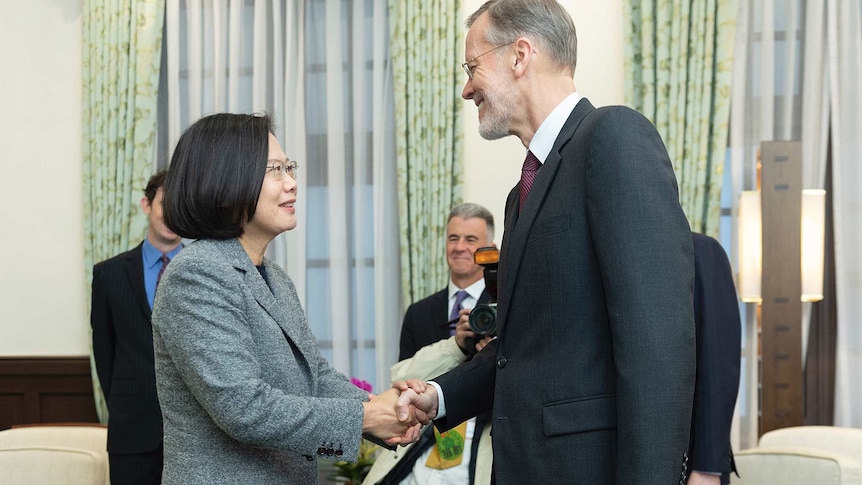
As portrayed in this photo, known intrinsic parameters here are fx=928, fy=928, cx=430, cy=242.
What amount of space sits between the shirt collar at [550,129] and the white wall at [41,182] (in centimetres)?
426

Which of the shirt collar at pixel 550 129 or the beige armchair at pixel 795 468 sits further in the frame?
the beige armchair at pixel 795 468

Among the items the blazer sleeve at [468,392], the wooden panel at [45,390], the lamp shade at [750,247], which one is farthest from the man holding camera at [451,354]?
the wooden panel at [45,390]

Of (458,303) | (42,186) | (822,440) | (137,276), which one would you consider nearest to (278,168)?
(458,303)

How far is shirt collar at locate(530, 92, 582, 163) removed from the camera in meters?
2.13

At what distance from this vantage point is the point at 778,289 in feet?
14.5

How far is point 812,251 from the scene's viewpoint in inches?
176

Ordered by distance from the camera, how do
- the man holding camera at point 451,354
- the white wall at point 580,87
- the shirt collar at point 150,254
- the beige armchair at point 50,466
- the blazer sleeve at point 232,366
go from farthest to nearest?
the white wall at point 580,87 → the shirt collar at point 150,254 → the beige armchair at point 50,466 → the man holding camera at point 451,354 → the blazer sleeve at point 232,366

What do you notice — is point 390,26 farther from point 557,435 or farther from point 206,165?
point 557,435

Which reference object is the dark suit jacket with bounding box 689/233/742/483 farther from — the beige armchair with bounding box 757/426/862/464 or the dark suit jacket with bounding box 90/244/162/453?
the dark suit jacket with bounding box 90/244/162/453

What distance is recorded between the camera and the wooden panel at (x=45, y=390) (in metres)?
5.63

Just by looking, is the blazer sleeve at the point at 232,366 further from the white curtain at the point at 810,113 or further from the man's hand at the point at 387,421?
the white curtain at the point at 810,113

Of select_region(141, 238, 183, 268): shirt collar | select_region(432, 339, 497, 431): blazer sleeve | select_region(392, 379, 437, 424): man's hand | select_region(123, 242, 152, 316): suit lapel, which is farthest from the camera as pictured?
select_region(141, 238, 183, 268): shirt collar

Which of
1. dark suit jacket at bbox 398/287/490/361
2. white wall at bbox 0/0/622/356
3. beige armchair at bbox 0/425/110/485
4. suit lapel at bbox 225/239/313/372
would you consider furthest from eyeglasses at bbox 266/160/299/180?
white wall at bbox 0/0/622/356

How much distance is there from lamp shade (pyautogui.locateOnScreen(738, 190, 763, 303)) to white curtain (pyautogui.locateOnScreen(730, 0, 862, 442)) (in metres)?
0.47
